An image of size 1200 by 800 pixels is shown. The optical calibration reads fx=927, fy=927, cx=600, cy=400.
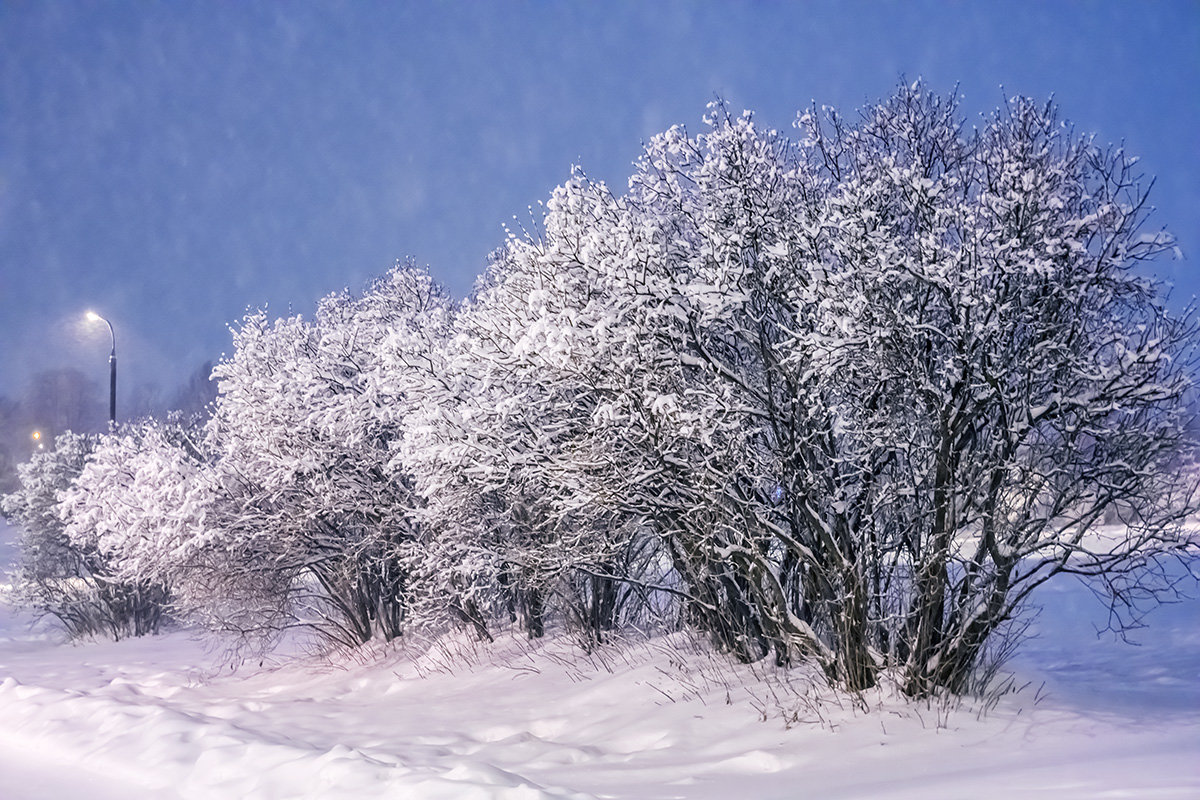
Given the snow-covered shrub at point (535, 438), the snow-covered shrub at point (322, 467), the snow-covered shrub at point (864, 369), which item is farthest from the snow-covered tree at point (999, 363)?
the snow-covered shrub at point (322, 467)

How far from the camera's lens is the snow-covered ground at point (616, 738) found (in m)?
5.90

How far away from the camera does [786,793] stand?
5.98m

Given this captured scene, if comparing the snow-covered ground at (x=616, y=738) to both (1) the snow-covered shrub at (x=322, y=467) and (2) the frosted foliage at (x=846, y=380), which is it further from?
(1) the snow-covered shrub at (x=322, y=467)

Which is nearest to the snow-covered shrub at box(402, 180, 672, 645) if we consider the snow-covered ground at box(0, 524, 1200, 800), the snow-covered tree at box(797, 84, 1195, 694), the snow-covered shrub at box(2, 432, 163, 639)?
the snow-covered ground at box(0, 524, 1200, 800)

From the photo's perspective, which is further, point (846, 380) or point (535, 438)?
point (535, 438)

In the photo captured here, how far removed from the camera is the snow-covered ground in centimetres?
590

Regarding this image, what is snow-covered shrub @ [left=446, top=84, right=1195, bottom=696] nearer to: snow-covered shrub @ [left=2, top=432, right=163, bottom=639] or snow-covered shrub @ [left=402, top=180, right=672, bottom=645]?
snow-covered shrub @ [left=402, top=180, right=672, bottom=645]

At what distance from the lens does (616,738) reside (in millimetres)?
8508

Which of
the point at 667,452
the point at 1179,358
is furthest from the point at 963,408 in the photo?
the point at 667,452

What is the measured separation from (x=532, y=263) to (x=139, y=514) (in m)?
10.1

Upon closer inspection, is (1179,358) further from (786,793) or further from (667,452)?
(786,793)

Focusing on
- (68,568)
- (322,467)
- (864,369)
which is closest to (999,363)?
(864,369)

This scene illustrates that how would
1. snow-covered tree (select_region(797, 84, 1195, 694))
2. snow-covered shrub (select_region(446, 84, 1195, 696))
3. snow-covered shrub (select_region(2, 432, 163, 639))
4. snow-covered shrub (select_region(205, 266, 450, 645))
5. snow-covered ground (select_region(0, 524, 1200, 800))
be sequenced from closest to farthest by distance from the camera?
snow-covered ground (select_region(0, 524, 1200, 800)) → snow-covered tree (select_region(797, 84, 1195, 694)) → snow-covered shrub (select_region(446, 84, 1195, 696)) → snow-covered shrub (select_region(205, 266, 450, 645)) → snow-covered shrub (select_region(2, 432, 163, 639))

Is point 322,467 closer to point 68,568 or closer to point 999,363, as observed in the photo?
point 999,363
